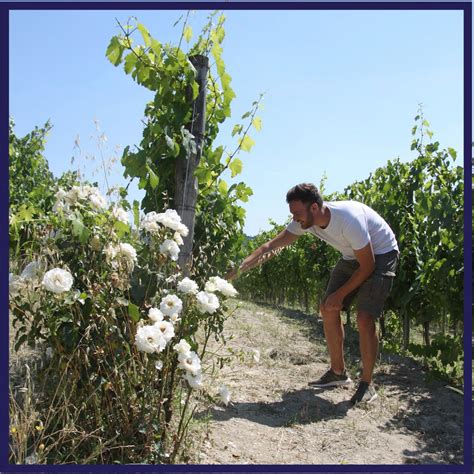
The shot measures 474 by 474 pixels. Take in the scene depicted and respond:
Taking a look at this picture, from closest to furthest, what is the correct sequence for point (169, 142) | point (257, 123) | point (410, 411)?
1. point (169, 142)
2. point (257, 123)
3. point (410, 411)

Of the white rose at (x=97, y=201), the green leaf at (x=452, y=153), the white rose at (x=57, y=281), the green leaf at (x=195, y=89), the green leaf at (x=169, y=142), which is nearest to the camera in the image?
the white rose at (x=57, y=281)

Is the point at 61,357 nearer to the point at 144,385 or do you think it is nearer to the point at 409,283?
the point at 144,385

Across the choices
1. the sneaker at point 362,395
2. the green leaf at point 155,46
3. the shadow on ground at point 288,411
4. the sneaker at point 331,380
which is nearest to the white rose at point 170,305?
the shadow on ground at point 288,411

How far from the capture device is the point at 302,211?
12.1 ft

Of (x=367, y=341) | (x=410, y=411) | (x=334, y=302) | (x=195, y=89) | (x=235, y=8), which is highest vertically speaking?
(x=235, y=8)

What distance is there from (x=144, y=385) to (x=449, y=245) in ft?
11.2

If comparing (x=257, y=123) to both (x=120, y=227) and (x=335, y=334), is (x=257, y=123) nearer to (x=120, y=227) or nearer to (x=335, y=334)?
(x=120, y=227)

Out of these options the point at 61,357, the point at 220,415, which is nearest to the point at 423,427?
the point at 220,415

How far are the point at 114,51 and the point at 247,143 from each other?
3.22ft

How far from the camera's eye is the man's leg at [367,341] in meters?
3.80

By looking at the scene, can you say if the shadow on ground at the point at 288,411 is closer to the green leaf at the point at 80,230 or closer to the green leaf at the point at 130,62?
the green leaf at the point at 80,230

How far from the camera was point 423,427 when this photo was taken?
144 inches

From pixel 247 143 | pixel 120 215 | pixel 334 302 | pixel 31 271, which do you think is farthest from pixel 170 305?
pixel 334 302

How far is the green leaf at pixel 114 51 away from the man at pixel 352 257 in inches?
53.9
